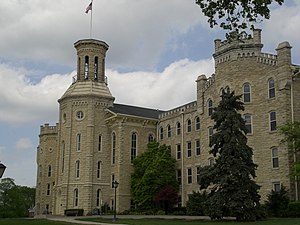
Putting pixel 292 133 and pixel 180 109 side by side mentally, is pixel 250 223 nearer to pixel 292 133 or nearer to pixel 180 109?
pixel 292 133

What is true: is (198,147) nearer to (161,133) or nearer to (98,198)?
(161,133)

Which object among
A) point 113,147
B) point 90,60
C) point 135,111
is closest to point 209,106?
point 113,147

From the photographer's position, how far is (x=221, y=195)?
1284 inches

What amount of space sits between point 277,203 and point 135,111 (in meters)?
27.1

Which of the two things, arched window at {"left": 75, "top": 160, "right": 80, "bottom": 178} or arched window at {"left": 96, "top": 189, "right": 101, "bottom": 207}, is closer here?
arched window at {"left": 96, "top": 189, "right": 101, "bottom": 207}

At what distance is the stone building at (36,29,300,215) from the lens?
4138 cm

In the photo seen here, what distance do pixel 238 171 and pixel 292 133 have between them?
221 inches

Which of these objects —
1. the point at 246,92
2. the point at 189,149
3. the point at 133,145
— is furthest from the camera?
the point at 133,145

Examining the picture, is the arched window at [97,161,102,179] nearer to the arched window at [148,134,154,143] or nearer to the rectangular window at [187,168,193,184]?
the arched window at [148,134,154,143]

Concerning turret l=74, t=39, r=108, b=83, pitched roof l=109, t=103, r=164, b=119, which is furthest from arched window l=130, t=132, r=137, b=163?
turret l=74, t=39, r=108, b=83

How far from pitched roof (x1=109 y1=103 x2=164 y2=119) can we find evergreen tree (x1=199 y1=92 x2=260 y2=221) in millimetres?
24440

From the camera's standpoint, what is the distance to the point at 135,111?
6084 centimetres

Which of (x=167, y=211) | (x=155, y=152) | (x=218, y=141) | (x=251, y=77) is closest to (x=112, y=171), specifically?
(x=155, y=152)

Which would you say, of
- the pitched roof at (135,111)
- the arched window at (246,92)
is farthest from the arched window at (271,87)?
the pitched roof at (135,111)
